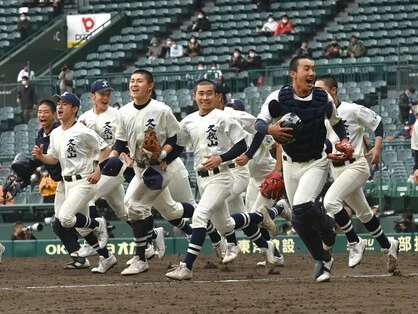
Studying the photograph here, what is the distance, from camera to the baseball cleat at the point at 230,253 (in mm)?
15547

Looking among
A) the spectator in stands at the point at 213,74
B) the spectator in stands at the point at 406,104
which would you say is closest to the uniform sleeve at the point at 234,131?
the spectator in stands at the point at 406,104

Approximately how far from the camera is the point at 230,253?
A: 51.4 feet

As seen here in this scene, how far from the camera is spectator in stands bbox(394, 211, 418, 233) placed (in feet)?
68.8

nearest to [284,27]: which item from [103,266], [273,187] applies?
[103,266]

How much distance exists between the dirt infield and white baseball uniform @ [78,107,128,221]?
98cm

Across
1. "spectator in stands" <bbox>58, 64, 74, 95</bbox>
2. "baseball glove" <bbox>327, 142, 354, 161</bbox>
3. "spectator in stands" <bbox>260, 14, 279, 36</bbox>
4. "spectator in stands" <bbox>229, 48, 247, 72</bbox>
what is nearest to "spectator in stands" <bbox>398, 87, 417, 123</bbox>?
"spectator in stands" <bbox>229, 48, 247, 72</bbox>

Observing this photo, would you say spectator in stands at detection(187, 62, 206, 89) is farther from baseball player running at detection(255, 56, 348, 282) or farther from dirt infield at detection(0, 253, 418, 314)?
baseball player running at detection(255, 56, 348, 282)

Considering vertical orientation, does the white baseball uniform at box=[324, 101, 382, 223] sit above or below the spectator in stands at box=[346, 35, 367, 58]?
below

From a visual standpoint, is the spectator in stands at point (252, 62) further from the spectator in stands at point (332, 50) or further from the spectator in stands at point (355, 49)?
the spectator in stands at point (355, 49)

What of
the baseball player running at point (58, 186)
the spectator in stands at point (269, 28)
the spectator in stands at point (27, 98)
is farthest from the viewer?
the spectator in stands at point (269, 28)

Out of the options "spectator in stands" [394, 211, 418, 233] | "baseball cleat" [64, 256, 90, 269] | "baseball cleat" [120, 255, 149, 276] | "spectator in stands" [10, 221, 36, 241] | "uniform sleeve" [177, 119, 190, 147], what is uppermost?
"uniform sleeve" [177, 119, 190, 147]

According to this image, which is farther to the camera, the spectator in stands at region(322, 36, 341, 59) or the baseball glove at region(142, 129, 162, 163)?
the spectator in stands at region(322, 36, 341, 59)

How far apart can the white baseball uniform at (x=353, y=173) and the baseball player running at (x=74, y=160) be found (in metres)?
2.68

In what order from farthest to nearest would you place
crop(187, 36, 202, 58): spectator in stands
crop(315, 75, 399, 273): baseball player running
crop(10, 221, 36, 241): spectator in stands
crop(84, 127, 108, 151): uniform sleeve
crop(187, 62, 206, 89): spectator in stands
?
crop(187, 36, 202, 58): spectator in stands → crop(187, 62, 206, 89): spectator in stands → crop(10, 221, 36, 241): spectator in stands → crop(84, 127, 108, 151): uniform sleeve → crop(315, 75, 399, 273): baseball player running
